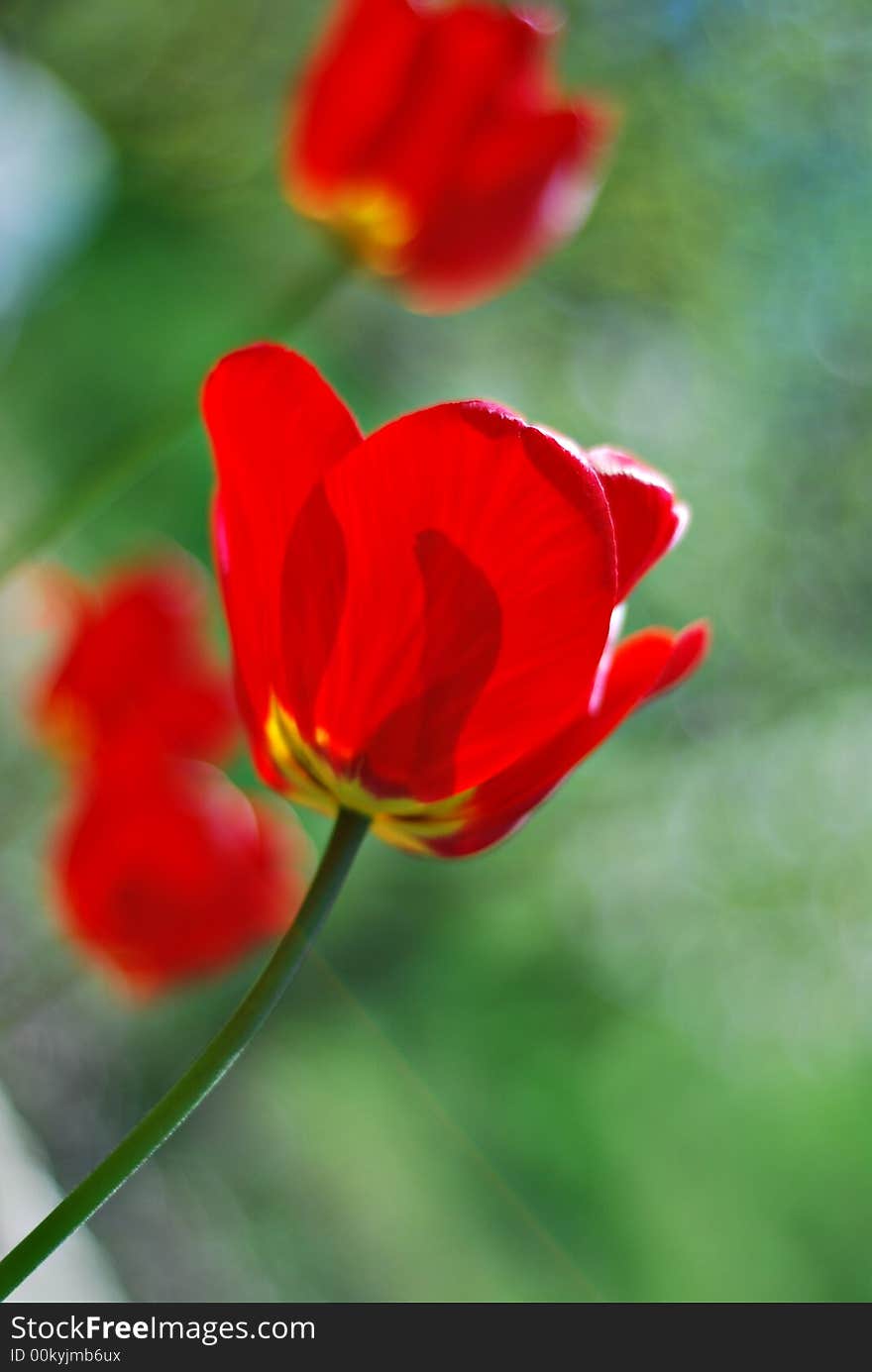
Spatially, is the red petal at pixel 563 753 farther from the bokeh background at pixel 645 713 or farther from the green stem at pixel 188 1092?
the bokeh background at pixel 645 713

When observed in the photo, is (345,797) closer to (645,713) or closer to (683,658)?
(683,658)

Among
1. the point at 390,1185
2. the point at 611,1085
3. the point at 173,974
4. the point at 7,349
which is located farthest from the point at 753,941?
the point at 173,974

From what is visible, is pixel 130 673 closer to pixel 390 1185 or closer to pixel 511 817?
pixel 511 817

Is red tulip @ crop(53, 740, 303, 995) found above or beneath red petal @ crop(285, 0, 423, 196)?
beneath

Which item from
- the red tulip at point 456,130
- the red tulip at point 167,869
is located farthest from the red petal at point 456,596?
the red tulip at point 456,130

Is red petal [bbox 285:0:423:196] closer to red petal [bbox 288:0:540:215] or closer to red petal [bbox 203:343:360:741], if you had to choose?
red petal [bbox 288:0:540:215]

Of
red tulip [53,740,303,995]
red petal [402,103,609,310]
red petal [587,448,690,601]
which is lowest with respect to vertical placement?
red tulip [53,740,303,995]

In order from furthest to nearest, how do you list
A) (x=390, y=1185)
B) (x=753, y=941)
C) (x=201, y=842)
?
1. (x=753, y=941)
2. (x=390, y=1185)
3. (x=201, y=842)

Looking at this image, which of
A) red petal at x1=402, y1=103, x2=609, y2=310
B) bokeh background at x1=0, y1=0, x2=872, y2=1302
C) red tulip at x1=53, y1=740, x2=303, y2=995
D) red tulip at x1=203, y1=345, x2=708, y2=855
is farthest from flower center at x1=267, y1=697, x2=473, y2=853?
bokeh background at x1=0, y1=0, x2=872, y2=1302
